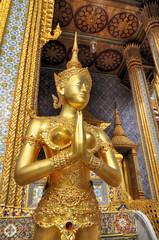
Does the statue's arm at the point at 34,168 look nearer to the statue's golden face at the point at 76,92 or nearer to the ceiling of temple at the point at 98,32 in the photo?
the statue's golden face at the point at 76,92

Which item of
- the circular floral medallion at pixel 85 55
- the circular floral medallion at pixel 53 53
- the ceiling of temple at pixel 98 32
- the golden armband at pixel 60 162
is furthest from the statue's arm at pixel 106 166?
the circular floral medallion at pixel 85 55

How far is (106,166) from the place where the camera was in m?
1.31

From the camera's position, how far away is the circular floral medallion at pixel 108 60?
8508 mm

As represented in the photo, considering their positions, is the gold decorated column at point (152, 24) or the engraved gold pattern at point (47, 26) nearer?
the engraved gold pattern at point (47, 26)

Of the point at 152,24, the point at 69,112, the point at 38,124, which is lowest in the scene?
the point at 38,124

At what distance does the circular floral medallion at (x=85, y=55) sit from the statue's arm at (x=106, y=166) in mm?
7283

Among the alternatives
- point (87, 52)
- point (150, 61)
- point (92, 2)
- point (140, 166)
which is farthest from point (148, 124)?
point (92, 2)

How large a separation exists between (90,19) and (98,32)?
635 mm

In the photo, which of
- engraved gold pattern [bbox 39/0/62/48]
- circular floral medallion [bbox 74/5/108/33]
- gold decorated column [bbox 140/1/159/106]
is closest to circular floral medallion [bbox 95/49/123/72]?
circular floral medallion [bbox 74/5/108/33]

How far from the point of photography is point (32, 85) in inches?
98.0

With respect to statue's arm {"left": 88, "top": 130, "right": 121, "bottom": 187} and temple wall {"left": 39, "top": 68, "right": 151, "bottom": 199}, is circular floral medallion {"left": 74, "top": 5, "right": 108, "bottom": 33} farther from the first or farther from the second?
statue's arm {"left": 88, "top": 130, "right": 121, "bottom": 187}

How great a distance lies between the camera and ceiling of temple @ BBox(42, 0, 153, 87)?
704 cm

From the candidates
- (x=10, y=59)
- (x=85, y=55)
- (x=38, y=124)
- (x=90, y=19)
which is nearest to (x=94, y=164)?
(x=38, y=124)

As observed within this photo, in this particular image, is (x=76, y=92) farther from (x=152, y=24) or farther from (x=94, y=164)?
(x=152, y=24)
